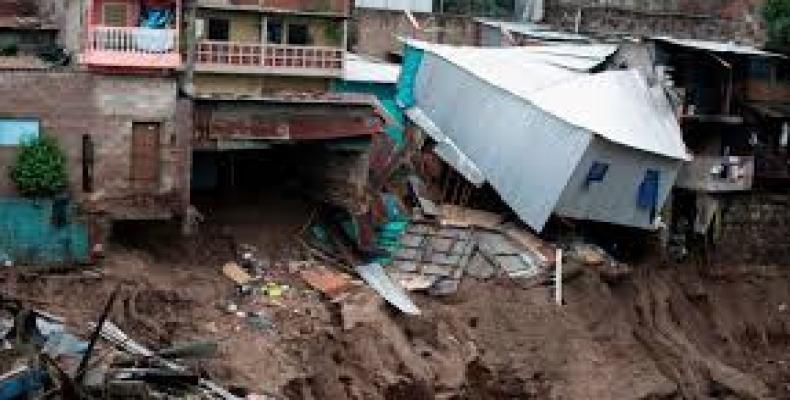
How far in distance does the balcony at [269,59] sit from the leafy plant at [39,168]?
488cm

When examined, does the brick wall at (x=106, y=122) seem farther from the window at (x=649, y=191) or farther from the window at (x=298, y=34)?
the window at (x=649, y=191)

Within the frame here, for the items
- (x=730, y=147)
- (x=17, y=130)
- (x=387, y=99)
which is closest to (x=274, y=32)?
(x=387, y=99)

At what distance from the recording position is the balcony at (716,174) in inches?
1339

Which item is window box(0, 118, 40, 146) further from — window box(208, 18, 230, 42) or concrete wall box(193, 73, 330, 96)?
window box(208, 18, 230, 42)

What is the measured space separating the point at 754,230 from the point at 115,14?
1763 cm

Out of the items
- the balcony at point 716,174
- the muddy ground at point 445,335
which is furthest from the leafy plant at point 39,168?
the balcony at point 716,174

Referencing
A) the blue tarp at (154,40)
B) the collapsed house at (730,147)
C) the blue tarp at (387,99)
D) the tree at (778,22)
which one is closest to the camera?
the blue tarp at (154,40)

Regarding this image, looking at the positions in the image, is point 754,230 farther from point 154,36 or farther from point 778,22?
point 154,36

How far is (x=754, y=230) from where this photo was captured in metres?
35.5

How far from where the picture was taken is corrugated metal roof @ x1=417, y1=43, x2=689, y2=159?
31281 millimetres

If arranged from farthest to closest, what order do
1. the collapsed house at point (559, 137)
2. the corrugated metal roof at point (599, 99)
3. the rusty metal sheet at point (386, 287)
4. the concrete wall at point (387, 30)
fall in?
the concrete wall at point (387, 30)
the corrugated metal roof at point (599, 99)
the collapsed house at point (559, 137)
the rusty metal sheet at point (386, 287)

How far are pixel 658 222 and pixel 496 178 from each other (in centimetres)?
446

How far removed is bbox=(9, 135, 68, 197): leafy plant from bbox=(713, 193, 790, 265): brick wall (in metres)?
17.2

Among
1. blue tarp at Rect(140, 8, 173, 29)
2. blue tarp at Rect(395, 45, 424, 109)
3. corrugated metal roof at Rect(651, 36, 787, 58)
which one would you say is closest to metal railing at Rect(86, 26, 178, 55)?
blue tarp at Rect(140, 8, 173, 29)
